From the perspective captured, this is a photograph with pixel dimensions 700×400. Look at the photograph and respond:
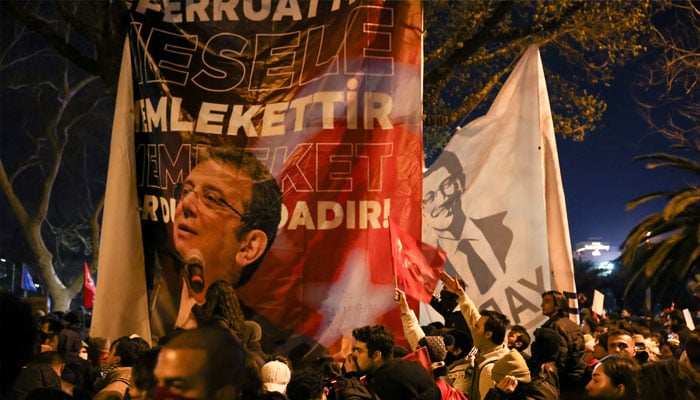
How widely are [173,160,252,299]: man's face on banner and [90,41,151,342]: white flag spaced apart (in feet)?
2.04

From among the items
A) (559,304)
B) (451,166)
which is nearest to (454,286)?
(559,304)

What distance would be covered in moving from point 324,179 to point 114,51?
4.21 meters

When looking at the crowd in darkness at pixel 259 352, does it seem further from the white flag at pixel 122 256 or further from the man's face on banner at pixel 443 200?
the white flag at pixel 122 256

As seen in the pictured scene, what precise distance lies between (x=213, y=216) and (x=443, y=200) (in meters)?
3.75

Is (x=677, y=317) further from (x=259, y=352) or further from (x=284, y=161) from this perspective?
(x=259, y=352)

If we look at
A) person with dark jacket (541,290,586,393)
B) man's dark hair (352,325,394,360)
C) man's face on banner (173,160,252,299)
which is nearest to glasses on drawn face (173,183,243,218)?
man's face on banner (173,160,252,299)

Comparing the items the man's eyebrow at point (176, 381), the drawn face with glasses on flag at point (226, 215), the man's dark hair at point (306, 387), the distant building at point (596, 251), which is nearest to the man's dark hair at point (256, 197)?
the drawn face with glasses on flag at point (226, 215)

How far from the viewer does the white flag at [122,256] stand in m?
10.4

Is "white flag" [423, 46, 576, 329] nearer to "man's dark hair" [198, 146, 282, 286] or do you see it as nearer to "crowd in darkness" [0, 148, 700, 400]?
"crowd in darkness" [0, 148, 700, 400]

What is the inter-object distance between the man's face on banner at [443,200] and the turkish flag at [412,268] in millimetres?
2589

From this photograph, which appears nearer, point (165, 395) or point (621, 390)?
point (165, 395)

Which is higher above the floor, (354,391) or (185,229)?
(185,229)

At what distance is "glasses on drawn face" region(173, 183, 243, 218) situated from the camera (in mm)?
10062

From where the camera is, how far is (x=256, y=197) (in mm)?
10102
